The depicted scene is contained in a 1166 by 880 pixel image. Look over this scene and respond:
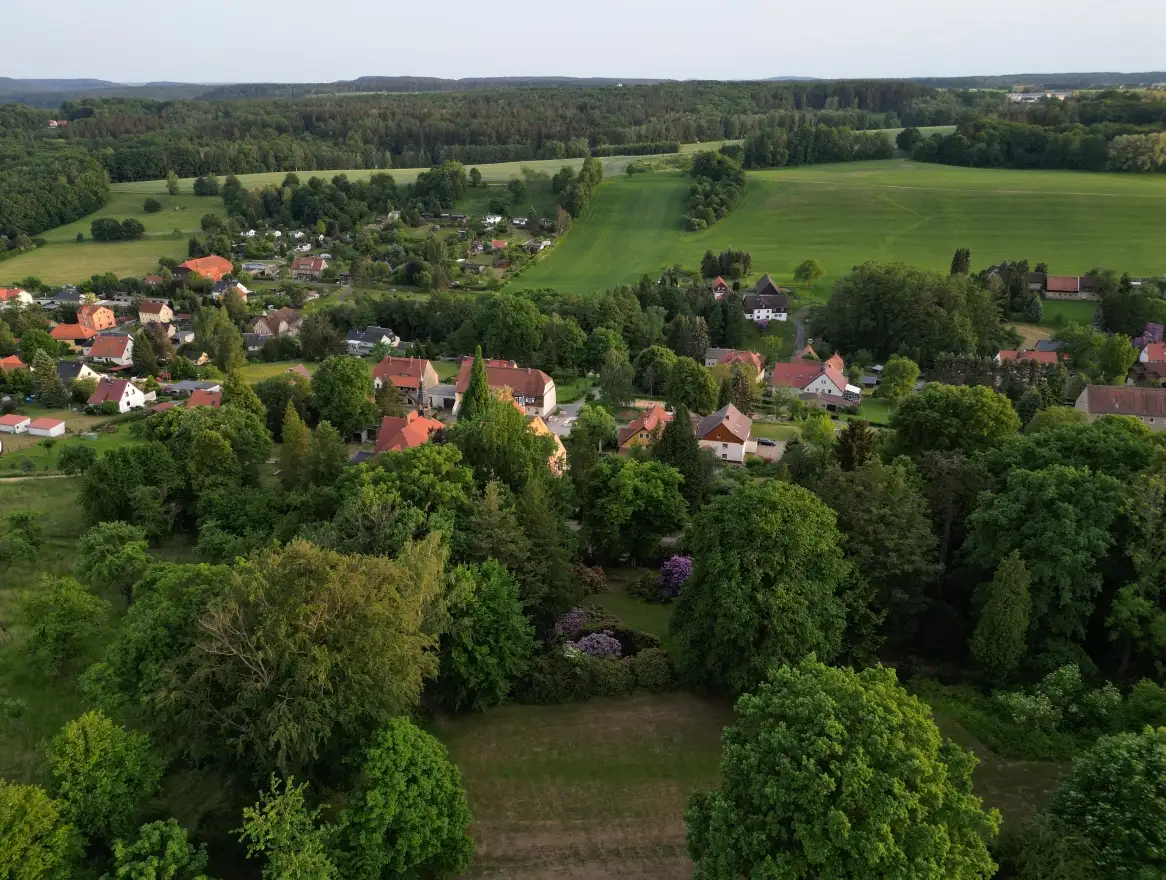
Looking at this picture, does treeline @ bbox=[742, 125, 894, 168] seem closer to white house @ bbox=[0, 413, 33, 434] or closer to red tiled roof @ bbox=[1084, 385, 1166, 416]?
red tiled roof @ bbox=[1084, 385, 1166, 416]

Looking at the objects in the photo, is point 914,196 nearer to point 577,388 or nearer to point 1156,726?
point 577,388

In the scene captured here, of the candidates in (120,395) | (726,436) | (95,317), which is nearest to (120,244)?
(95,317)

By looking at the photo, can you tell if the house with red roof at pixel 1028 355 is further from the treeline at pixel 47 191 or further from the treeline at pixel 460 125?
the treeline at pixel 47 191

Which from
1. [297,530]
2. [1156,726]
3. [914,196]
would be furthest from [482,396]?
[914,196]

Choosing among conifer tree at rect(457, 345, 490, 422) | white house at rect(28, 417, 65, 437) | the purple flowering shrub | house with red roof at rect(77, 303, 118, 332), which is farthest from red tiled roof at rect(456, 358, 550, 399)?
the purple flowering shrub

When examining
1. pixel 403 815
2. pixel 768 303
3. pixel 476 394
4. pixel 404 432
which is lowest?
pixel 768 303

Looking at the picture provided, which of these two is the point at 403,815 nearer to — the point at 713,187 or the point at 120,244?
the point at 713,187
